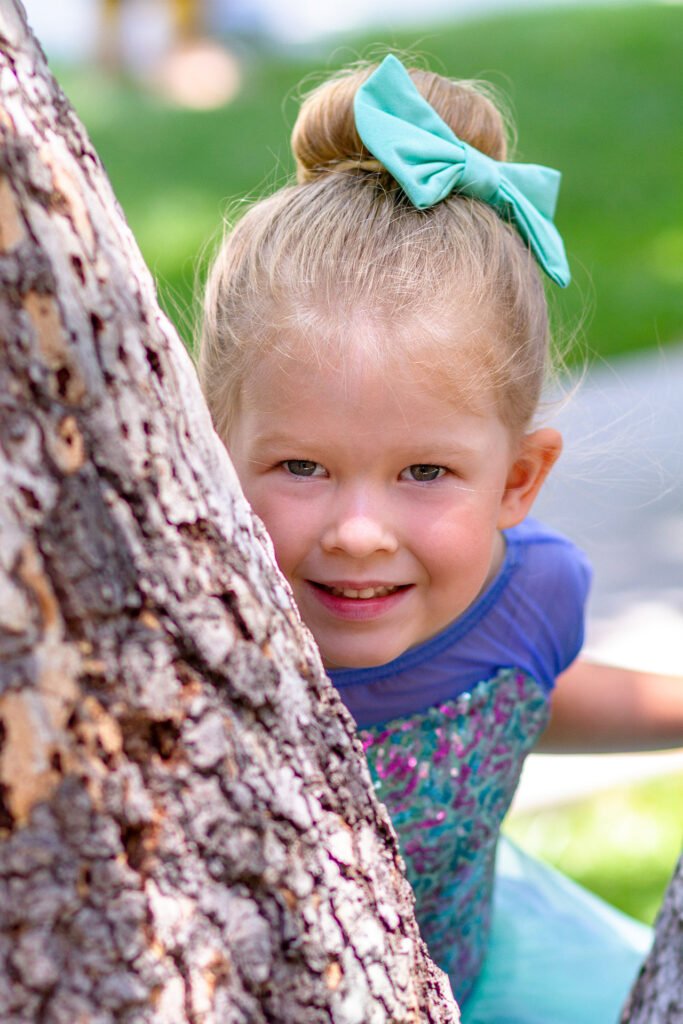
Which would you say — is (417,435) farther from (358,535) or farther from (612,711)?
(612,711)

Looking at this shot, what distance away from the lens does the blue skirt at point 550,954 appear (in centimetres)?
209

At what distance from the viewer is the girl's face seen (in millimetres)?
1534

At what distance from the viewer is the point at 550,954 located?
2266 mm

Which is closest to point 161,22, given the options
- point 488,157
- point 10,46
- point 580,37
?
point 580,37

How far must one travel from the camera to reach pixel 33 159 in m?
0.81

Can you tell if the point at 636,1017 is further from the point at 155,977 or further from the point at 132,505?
the point at 132,505

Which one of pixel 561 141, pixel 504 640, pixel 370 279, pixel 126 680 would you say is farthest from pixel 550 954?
pixel 561 141

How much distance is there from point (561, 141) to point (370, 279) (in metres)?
7.60

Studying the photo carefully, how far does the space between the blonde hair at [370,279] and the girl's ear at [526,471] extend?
0.05 metres

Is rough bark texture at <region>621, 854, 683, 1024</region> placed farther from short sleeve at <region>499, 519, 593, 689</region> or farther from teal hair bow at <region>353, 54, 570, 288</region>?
teal hair bow at <region>353, 54, 570, 288</region>

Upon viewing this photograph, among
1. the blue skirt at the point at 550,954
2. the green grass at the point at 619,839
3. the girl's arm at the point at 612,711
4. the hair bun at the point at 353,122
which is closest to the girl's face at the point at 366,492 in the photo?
the hair bun at the point at 353,122

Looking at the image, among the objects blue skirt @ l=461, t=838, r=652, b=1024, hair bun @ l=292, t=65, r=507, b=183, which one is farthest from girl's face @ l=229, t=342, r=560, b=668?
blue skirt @ l=461, t=838, r=652, b=1024

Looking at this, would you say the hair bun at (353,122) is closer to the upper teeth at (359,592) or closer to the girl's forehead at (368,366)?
the girl's forehead at (368,366)

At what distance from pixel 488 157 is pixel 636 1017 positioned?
48.0 inches
